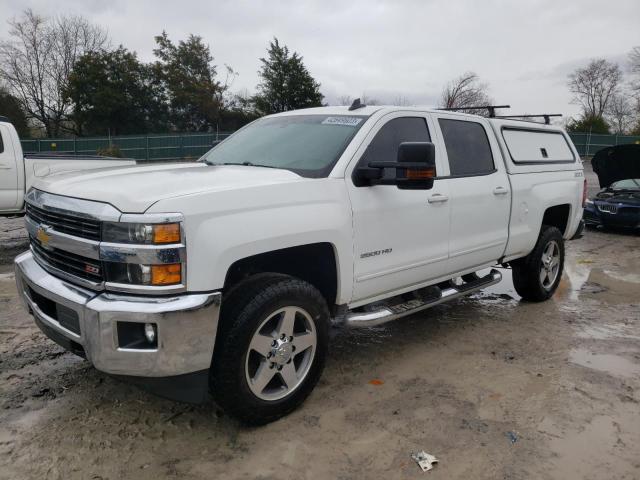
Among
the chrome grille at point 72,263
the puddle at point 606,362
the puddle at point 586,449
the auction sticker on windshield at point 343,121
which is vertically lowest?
the puddle at point 606,362

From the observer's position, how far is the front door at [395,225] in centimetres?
346

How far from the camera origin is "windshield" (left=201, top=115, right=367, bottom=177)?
3.53 meters

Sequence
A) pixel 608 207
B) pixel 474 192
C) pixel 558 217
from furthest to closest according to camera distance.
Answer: pixel 608 207 → pixel 558 217 → pixel 474 192

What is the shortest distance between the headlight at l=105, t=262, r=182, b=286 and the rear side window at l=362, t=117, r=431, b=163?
5.16 ft

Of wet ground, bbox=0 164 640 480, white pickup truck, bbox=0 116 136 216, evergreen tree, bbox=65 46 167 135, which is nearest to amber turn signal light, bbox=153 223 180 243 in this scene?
wet ground, bbox=0 164 640 480

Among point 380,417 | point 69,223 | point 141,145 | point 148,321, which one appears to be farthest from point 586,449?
point 141,145

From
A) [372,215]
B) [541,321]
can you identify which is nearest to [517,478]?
[372,215]

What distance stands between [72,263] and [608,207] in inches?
412

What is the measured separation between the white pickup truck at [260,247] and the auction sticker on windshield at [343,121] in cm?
2

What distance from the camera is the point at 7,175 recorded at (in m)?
8.45

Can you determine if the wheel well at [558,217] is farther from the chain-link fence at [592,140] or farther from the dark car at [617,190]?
the chain-link fence at [592,140]

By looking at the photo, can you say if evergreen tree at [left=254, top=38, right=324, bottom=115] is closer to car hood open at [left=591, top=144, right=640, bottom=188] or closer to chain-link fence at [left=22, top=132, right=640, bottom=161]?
chain-link fence at [left=22, top=132, right=640, bottom=161]

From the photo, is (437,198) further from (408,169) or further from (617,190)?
(617,190)

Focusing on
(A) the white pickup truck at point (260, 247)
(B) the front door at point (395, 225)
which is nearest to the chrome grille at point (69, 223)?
(A) the white pickup truck at point (260, 247)
